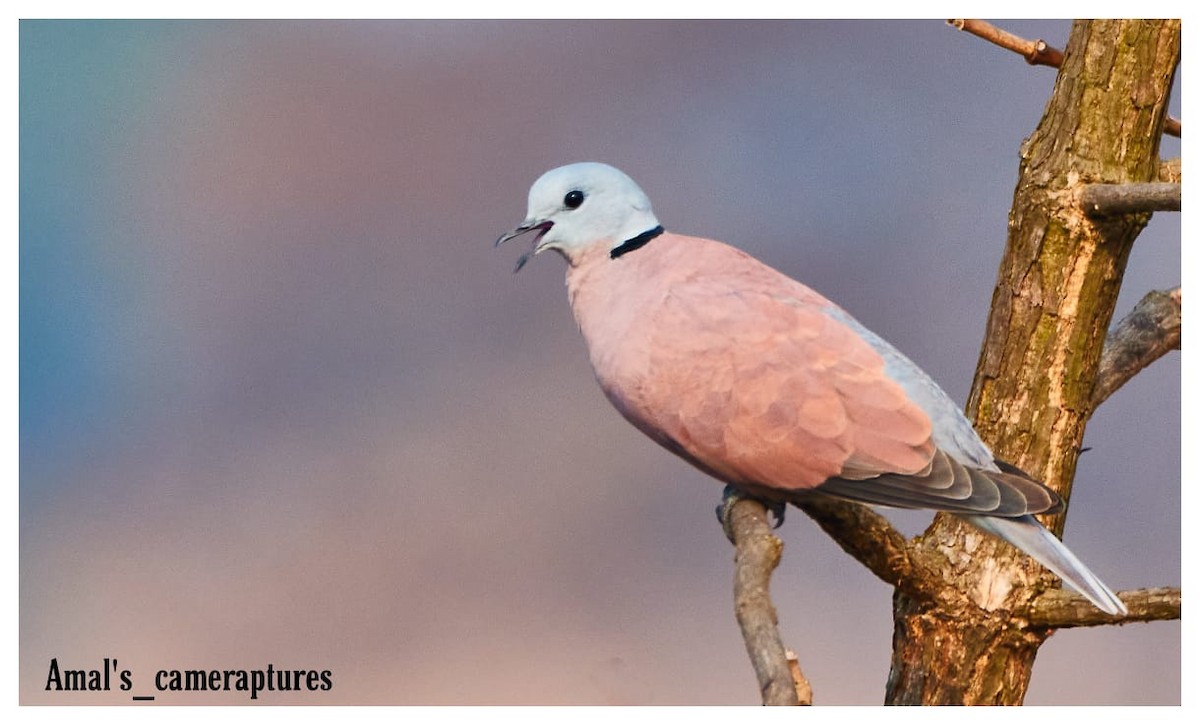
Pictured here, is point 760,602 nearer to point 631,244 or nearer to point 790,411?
point 790,411

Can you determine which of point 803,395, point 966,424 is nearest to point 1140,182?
point 966,424

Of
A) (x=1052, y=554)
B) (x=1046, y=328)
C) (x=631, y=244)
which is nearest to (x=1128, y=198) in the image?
(x=1046, y=328)

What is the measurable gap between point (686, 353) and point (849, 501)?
0.93 ft

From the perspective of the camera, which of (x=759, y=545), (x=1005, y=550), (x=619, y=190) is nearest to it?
(x=759, y=545)

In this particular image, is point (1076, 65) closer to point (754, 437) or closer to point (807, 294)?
point (807, 294)

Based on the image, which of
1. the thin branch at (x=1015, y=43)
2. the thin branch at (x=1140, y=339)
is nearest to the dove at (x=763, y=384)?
the thin branch at (x=1140, y=339)

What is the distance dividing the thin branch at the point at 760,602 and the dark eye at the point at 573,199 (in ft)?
1.50

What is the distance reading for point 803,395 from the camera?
1510 mm

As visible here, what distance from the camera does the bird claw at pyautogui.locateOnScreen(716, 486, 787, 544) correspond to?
1617 millimetres

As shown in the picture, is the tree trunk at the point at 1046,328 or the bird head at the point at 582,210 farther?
the tree trunk at the point at 1046,328

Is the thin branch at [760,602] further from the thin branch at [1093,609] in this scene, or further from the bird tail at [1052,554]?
the thin branch at [1093,609]

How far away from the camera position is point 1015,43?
71.0 inches

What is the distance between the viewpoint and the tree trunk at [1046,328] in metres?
1.72

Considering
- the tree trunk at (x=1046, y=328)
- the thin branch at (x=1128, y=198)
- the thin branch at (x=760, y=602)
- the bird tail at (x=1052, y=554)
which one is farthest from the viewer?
the tree trunk at (x=1046, y=328)
